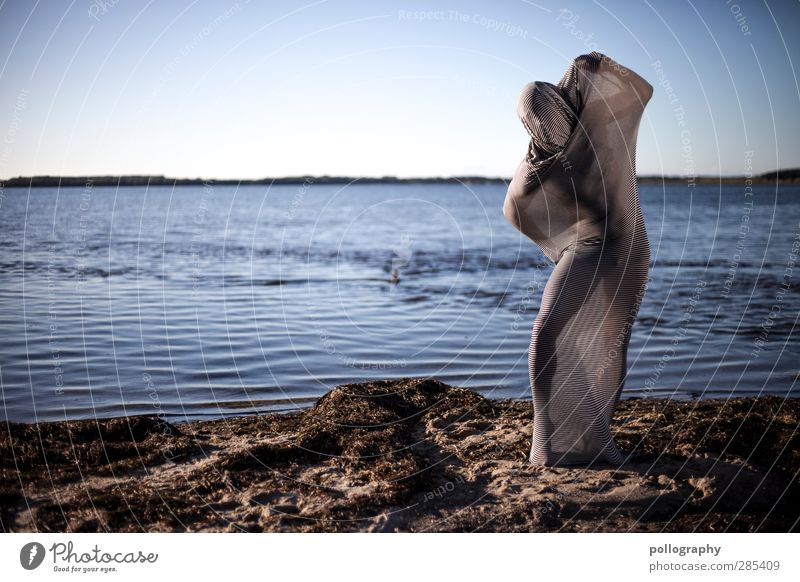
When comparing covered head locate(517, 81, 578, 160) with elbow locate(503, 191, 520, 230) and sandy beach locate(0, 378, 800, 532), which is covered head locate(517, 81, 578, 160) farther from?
sandy beach locate(0, 378, 800, 532)

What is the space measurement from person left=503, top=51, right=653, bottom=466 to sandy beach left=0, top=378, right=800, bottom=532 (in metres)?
0.44

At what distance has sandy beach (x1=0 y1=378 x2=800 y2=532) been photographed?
211 inches

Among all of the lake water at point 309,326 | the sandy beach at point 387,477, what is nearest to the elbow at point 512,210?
the sandy beach at point 387,477

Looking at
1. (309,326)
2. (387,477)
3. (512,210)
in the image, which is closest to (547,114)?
(512,210)

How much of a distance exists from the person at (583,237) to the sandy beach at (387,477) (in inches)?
17.3

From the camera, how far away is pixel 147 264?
2370 cm

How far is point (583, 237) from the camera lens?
19.7 feet

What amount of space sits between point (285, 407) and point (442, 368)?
296 cm

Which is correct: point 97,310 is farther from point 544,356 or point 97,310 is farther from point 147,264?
point 544,356
